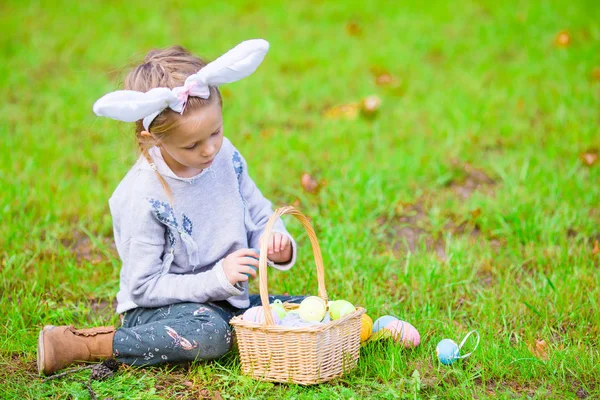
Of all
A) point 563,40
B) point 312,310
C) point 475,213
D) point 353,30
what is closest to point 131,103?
point 312,310

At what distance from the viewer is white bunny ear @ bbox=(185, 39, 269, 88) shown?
6.98 feet

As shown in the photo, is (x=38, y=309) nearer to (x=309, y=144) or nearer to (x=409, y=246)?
(x=409, y=246)

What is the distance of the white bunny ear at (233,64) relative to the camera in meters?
2.13

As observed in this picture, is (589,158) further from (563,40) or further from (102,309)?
(102,309)

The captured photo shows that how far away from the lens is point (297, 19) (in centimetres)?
593

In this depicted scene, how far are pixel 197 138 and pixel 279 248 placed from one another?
0.48 m

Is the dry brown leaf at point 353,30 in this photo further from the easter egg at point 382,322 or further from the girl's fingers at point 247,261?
the girl's fingers at point 247,261

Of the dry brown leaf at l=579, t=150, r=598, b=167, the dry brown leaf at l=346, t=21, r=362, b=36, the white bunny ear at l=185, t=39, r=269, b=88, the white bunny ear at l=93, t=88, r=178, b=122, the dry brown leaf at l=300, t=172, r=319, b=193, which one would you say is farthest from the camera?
the dry brown leaf at l=346, t=21, r=362, b=36

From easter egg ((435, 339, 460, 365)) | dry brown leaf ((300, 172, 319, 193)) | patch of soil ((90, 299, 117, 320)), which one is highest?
dry brown leaf ((300, 172, 319, 193))

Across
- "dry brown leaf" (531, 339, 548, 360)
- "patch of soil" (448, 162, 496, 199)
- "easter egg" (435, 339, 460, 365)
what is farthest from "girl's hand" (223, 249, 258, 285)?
"patch of soil" (448, 162, 496, 199)

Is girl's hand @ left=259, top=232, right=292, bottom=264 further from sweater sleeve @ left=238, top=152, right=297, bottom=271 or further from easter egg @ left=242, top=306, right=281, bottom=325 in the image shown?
easter egg @ left=242, top=306, right=281, bottom=325

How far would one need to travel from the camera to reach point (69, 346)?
229 cm

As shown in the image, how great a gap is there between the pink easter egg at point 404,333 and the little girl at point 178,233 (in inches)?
14.1

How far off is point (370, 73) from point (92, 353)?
125 inches
